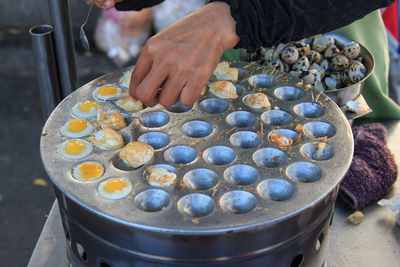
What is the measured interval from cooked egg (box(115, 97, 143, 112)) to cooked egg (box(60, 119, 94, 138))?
151 mm

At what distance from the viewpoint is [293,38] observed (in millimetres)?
1161

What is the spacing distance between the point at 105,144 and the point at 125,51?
3.42 meters

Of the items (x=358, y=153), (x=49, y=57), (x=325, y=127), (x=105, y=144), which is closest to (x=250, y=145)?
(x=325, y=127)

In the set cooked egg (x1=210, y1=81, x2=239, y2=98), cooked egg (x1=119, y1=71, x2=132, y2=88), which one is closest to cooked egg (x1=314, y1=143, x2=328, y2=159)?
cooked egg (x1=210, y1=81, x2=239, y2=98)

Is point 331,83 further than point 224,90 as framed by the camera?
Yes

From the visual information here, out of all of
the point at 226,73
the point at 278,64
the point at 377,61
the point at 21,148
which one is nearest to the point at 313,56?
the point at 278,64

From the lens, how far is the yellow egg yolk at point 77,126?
122cm

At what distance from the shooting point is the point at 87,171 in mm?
1076

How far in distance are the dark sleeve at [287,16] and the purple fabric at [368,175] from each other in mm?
619

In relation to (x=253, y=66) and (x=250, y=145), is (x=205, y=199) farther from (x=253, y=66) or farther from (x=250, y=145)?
(x=253, y=66)

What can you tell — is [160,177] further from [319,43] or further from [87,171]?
[319,43]

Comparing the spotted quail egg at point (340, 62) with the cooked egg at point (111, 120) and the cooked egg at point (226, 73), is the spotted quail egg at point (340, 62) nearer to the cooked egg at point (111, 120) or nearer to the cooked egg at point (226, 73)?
the cooked egg at point (226, 73)

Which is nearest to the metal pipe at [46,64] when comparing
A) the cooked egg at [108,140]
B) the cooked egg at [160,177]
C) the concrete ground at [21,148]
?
the cooked egg at [108,140]

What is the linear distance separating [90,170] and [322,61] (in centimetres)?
112
